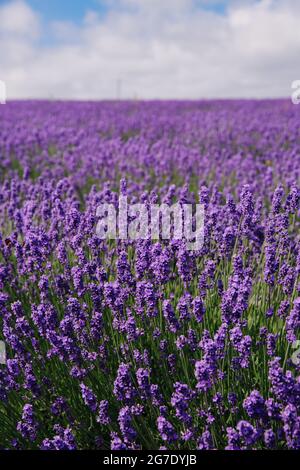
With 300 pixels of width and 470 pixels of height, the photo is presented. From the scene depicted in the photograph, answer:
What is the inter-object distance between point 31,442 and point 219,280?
1.33 m

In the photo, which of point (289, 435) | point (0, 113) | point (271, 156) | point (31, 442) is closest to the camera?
point (289, 435)

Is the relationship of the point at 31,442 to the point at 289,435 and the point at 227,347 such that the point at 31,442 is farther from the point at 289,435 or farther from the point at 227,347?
the point at 289,435

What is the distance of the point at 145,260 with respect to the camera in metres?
2.51

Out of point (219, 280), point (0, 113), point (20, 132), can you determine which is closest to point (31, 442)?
point (219, 280)

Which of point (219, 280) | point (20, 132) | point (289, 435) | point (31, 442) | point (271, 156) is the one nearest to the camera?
point (289, 435)

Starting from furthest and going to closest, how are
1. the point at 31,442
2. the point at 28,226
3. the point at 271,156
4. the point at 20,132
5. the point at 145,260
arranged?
the point at 20,132 → the point at 271,156 → the point at 28,226 → the point at 145,260 → the point at 31,442

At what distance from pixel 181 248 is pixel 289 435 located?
974 mm

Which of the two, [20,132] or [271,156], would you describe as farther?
[20,132]

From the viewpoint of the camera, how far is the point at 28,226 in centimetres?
318

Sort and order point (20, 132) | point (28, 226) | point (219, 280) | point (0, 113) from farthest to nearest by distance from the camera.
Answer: point (0, 113)
point (20, 132)
point (28, 226)
point (219, 280)

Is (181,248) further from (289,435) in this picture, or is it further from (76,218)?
(289,435)
